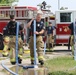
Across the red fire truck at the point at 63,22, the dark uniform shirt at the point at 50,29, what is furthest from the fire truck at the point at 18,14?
the dark uniform shirt at the point at 50,29

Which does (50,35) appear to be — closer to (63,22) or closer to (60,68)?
(63,22)

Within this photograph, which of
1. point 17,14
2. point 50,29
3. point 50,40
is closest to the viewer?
point 50,29

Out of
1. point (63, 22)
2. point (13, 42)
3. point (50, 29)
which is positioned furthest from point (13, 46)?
point (63, 22)

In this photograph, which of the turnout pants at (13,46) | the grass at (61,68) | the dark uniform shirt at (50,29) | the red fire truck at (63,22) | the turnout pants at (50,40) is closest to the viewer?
the grass at (61,68)

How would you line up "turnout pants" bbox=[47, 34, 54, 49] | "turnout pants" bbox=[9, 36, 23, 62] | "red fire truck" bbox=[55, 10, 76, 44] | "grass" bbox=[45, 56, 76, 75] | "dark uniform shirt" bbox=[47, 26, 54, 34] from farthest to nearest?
"red fire truck" bbox=[55, 10, 76, 44], "turnout pants" bbox=[47, 34, 54, 49], "dark uniform shirt" bbox=[47, 26, 54, 34], "turnout pants" bbox=[9, 36, 23, 62], "grass" bbox=[45, 56, 76, 75]

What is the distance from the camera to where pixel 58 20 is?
21594 millimetres

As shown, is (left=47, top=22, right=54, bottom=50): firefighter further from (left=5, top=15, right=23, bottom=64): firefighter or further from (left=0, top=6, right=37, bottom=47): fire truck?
(left=5, top=15, right=23, bottom=64): firefighter

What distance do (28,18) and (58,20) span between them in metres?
1.74

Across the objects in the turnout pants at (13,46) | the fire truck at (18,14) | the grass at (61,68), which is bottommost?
the grass at (61,68)

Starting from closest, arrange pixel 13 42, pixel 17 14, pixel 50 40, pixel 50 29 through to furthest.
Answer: pixel 13 42 < pixel 50 29 < pixel 50 40 < pixel 17 14

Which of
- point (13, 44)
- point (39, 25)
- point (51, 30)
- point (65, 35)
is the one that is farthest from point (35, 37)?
point (65, 35)

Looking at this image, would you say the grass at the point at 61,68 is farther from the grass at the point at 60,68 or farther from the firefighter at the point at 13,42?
the firefighter at the point at 13,42

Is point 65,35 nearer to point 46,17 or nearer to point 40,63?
point 46,17

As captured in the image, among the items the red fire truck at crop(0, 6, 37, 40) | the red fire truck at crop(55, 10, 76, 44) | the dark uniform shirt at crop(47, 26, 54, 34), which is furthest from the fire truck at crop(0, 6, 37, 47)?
the dark uniform shirt at crop(47, 26, 54, 34)
